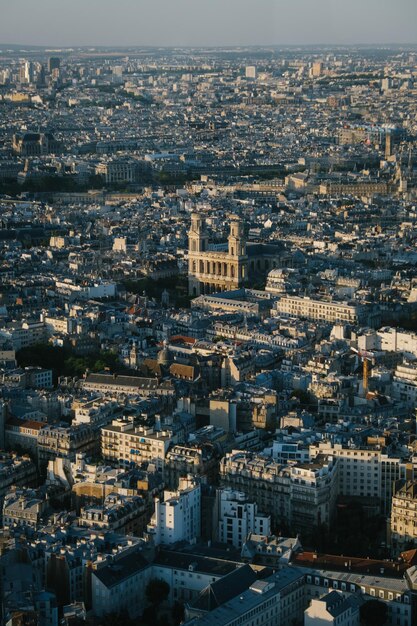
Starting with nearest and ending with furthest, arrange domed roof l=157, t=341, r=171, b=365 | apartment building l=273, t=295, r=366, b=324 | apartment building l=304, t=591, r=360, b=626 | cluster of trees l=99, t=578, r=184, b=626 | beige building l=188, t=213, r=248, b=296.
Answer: apartment building l=304, t=591, r=360, b=626
cluster of trees l=99, t=578, r=184, b=626
domed roof l=157, t=341, r=171, b=365
apartment building l=273, t=295, r=366, b=324
beige building l=188, t=213, r=248, b=296

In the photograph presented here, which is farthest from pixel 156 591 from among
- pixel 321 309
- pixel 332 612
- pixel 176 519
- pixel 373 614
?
pixel 321 309

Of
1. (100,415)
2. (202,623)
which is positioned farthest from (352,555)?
(100,415)

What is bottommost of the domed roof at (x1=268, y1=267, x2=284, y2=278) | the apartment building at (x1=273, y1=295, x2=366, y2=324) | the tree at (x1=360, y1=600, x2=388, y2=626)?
the domed roof at (x1=268, y1=267, x2=284, y2=278)

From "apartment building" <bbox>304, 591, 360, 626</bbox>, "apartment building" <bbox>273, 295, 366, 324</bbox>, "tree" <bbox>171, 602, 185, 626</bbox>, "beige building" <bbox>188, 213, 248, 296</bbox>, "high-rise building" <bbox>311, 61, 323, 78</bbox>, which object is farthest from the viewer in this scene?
"high-rise building" <bbox>311, 61, 323, 78</bbox>

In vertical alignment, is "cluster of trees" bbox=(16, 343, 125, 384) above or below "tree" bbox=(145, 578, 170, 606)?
below

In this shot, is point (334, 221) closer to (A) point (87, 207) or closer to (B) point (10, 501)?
(A) point (87, 207)

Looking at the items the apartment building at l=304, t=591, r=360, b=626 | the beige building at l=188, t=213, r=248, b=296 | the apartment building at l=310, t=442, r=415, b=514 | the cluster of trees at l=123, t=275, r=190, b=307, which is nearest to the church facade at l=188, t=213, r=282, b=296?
the beige building at l=188, t=213, r=248, b=296

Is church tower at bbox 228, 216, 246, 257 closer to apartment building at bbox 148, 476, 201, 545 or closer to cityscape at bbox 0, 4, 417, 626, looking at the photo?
cityscape at bbox 0, 4, 417, 626

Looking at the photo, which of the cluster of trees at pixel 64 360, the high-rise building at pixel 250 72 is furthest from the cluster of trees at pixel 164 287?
the high-rise building at pixel 250 72
